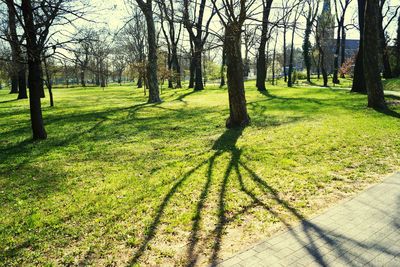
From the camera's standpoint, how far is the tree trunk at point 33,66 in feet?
27.8

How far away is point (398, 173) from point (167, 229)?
4.55 metres

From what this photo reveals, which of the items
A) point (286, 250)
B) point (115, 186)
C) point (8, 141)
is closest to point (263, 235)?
point (286, 250)

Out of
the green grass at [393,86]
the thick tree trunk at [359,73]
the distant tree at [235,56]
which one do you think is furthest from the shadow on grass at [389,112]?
the green grass at [393,86]

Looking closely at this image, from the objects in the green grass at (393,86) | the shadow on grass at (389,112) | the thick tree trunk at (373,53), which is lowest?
the shadow on grass at (389,112)

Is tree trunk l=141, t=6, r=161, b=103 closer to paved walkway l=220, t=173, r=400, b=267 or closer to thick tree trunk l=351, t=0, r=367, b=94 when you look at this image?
thick tree trunk l=351, t=0, r=367, b=94

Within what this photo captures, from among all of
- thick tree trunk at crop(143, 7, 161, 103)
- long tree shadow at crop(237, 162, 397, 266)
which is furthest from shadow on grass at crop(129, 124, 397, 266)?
thick tree trunk at crop(143, 7, 161, 103)

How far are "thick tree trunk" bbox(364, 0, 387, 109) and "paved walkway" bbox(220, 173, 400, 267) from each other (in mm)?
9268

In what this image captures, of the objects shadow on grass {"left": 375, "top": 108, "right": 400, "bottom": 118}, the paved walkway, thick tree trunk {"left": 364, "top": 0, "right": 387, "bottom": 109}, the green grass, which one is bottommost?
the paved walkway

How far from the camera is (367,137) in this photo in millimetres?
8625

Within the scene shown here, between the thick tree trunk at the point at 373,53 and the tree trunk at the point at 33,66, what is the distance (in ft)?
37.8

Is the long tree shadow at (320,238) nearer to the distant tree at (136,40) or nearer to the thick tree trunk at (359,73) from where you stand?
the thick tree trunk at (359,73)

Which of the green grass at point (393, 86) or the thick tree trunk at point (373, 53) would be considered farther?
the green grass at point (393, 86)

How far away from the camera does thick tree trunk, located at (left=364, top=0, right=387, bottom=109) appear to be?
12.2m

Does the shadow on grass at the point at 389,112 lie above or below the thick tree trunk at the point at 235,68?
below
